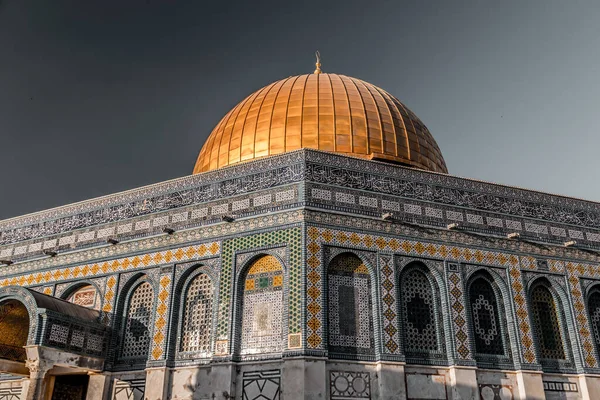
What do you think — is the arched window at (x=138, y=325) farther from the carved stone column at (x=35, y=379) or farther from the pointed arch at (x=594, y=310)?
the pointed arch at (x=594, y=310)

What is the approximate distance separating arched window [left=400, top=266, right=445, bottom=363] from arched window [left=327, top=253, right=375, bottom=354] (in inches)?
33.7

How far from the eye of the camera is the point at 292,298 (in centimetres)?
1224

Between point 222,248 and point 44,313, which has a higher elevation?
point 222,248

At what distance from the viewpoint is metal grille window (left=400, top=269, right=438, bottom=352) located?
12859 millimetres

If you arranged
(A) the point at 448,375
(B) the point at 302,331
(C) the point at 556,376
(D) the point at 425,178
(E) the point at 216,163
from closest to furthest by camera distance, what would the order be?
(B) the point at 302,331 → (A) the point at 448,375 → (C) the point at 556,376 → (D) the point at 425,178 → (E) the point at 216,163

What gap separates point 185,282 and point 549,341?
28.1 feet

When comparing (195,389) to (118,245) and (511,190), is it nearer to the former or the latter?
(118,245)

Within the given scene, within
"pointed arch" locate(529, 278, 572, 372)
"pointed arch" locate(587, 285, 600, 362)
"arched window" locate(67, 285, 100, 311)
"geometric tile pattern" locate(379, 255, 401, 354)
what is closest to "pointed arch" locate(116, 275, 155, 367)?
"arched window" locate(67, 285, 100, 311)

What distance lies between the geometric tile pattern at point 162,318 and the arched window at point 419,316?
524 cm

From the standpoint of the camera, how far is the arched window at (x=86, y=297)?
14891 millimetres

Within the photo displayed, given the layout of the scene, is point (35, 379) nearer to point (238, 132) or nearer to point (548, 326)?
point (238, 132)

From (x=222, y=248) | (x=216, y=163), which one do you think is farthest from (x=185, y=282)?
(x=216, y=163)

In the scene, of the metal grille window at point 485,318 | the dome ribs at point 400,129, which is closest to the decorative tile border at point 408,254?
the metal grille window at point 485,318

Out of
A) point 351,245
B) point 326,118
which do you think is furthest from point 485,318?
point 326,118
